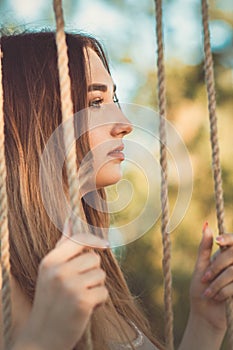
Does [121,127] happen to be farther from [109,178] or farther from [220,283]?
[220,283]

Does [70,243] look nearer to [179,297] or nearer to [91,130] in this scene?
[91,130]

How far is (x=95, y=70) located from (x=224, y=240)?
18.6 inches

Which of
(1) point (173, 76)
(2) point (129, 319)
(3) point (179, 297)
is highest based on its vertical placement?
(2) point (129, 319)

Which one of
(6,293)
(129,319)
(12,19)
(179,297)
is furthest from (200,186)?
(6,293)

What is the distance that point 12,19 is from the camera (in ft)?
6.50

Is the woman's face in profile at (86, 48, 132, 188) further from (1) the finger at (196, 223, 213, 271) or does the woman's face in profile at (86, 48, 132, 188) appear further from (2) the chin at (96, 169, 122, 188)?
(1) the finger at (196, 223, 213, 271)

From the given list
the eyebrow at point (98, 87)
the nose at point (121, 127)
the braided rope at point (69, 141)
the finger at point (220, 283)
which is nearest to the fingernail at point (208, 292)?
the finger at point (220, 283)

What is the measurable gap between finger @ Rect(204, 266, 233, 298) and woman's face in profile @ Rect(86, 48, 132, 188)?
28 centimetres

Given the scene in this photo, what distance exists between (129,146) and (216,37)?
8.25 feet

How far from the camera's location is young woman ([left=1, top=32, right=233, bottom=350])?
3.38 ft

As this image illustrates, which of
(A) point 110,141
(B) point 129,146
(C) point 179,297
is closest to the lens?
(A) point 110,141

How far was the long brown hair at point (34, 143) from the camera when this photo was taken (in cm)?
114

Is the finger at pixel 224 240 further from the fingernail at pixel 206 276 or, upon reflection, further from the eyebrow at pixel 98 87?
the eyebrow at pixel 98 87

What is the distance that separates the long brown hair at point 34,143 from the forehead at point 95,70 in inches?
0.4
